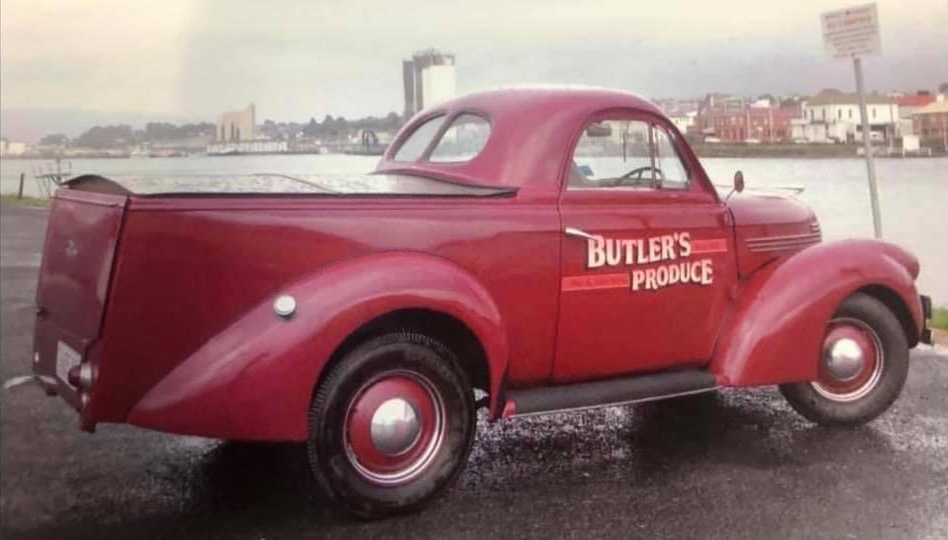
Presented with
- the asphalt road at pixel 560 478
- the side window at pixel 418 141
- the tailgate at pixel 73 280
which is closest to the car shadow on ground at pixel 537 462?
the asphalt road at pixel 560 478

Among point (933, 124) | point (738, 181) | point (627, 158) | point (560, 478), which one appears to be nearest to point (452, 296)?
point (560, 478)

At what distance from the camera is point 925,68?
1.21 m

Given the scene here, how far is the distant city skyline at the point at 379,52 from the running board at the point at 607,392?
1.35ft

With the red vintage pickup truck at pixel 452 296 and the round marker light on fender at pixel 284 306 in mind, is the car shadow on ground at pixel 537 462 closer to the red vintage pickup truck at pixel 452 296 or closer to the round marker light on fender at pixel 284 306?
the red vintage pickup truck at pixel 452 296

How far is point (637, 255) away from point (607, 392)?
198 mm

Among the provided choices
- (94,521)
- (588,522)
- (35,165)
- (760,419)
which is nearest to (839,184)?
(760,419)

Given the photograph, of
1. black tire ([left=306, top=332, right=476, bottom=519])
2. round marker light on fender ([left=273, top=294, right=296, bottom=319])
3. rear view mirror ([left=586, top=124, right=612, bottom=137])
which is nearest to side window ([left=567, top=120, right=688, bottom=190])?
rear view mirror ([left=586, top=124, right=612, bottom=137])

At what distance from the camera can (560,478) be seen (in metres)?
1.33

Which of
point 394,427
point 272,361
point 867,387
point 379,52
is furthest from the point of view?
point 867,387

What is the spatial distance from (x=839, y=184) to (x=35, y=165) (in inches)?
47.5

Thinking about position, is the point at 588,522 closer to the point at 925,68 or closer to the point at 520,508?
the point at 520,508

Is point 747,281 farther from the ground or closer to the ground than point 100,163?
closer to the ground

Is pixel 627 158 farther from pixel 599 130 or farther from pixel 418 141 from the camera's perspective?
pixel 418 141

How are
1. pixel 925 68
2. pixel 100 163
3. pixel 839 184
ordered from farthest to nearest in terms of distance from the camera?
pixel 100 163 → pixel 839 184 → pixel 925 68
